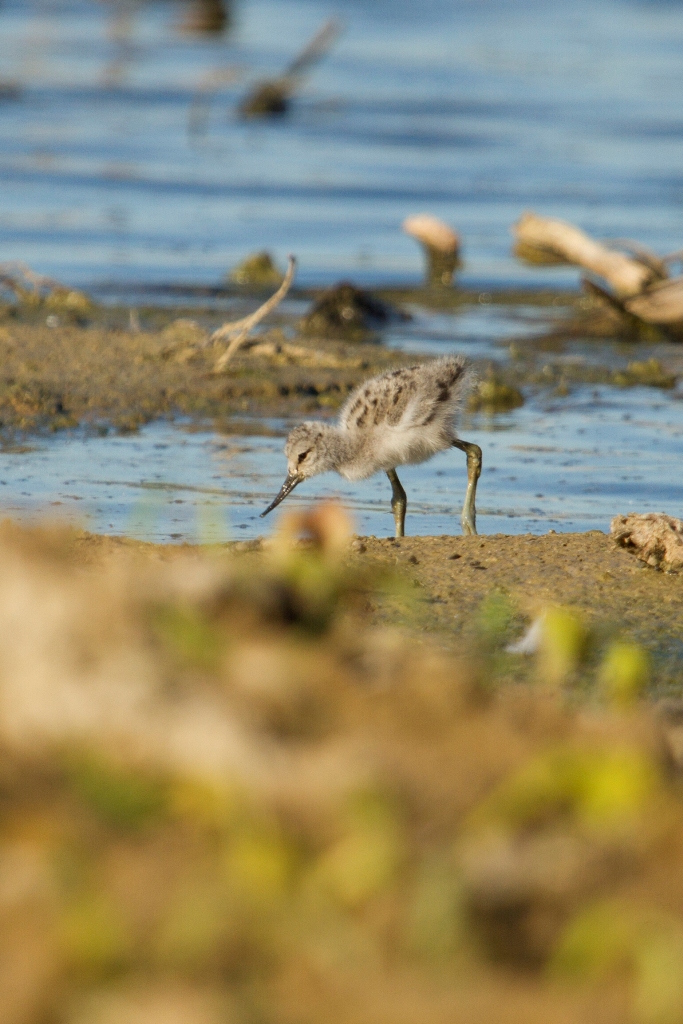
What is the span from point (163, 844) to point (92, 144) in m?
15.7

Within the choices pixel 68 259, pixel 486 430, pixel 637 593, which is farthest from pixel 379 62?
pixel 637 593

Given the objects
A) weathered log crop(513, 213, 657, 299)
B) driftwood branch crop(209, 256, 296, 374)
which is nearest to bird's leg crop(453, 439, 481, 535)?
driftwood branch crop(209, 256, 296, 374)

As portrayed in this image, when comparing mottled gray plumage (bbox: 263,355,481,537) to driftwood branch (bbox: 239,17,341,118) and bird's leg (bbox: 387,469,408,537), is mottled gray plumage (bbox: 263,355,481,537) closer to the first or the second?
bird's leg (bbox: 387,469,408,537)

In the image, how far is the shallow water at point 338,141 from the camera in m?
12.7

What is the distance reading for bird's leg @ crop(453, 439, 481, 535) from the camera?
18.7 ft

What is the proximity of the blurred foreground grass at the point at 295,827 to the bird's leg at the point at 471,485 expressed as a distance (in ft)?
8.19

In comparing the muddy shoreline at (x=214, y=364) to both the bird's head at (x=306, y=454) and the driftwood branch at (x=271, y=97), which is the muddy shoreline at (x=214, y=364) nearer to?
the bird's head at (x=306, y=454)

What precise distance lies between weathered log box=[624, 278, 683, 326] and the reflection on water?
202cm

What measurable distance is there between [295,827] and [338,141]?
53.9ft

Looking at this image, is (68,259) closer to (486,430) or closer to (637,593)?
(486,430)

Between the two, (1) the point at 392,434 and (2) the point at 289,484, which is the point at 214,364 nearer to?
(2) the point at 289,484

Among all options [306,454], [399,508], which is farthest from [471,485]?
[306,454]

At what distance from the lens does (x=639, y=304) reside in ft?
32.2

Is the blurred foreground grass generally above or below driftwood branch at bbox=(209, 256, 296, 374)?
below
